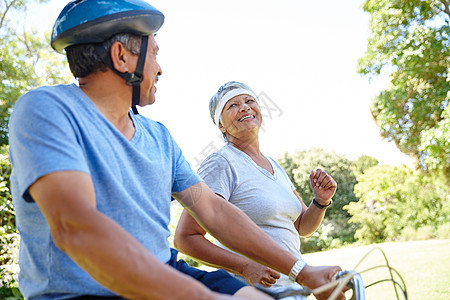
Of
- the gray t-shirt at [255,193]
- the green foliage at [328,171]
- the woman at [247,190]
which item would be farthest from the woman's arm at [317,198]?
the green foliage at [328,171]

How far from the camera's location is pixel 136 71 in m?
1.53

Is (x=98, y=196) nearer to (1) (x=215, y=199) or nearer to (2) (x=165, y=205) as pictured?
(2) (x=165, y=205)

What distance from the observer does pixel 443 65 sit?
42.4 feet

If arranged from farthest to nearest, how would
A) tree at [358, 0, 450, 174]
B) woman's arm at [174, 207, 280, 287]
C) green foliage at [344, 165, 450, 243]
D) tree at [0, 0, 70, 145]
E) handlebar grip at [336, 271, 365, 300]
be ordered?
1. green foliage at [344, 165, 450, 243]
2. tree at [358, 0, 450, 174]
3. tree at [0, 0, 70, 145]
4. woman's arm at [174, 207, 280, 287]
5. handlebar grip at [336, 271, 365, 300]

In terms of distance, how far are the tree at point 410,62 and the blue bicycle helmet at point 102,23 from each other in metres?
11.4

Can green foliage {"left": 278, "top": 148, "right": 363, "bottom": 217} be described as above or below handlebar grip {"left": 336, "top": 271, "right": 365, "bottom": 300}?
below

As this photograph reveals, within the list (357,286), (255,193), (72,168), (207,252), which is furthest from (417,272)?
(72,168)

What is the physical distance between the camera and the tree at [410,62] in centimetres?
1238

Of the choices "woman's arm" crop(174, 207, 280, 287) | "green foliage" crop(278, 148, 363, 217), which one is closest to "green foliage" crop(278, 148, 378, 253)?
"green foliage" crop(278, 148, 363, 217)

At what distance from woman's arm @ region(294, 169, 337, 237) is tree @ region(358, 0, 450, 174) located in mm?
9837

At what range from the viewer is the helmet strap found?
149 cm

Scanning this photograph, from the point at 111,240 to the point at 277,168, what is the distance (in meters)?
1.97

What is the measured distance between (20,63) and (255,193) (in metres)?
10.3

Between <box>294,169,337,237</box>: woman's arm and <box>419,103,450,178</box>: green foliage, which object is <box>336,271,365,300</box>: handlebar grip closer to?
<box>294,169,337,237</box>: woman's arm
